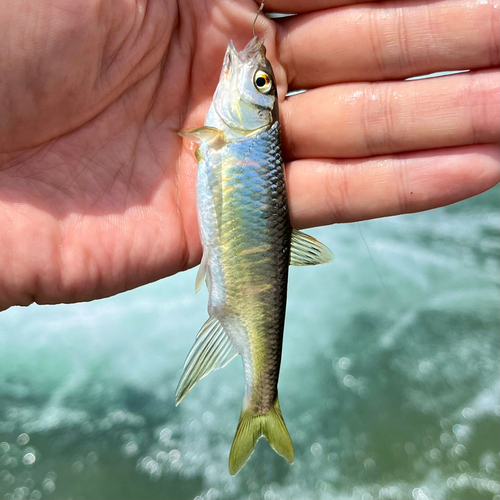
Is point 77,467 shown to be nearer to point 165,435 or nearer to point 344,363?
point 165,435

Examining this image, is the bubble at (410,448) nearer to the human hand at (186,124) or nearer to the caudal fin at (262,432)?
the caudal fin at (262,432)

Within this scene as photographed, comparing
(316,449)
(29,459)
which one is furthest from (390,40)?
(29,459)

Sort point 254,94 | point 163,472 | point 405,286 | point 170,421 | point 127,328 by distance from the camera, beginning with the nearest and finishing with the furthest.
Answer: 1. point 254,94
2. point 163,472
3. point 170,421
4. point 127,328
5. point 405,286

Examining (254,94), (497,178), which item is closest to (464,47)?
(497,178)

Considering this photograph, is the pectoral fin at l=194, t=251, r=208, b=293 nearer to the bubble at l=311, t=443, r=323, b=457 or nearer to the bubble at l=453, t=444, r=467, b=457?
the bubble at l=311, t=443, r=323, b=457

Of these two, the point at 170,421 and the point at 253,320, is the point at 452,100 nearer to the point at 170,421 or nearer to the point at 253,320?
the point at 253,320

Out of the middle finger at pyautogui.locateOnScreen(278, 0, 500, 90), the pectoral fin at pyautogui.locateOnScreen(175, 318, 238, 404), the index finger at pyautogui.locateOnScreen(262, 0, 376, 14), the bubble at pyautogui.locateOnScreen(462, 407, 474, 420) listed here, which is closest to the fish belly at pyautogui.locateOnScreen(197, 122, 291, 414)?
the pectoral fin at pyautogui.locateOnScreen(175, 318, 238, 404)

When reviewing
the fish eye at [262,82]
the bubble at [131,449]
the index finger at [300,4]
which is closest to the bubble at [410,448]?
the bubble at [131,449]
